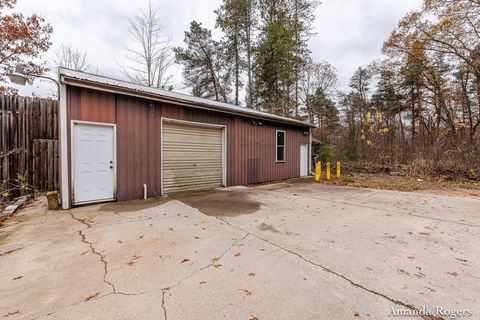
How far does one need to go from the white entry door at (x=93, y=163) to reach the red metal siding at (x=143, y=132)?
17 centimetres

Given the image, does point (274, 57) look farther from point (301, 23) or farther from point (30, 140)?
point (30, 140)

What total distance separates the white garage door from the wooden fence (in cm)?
315

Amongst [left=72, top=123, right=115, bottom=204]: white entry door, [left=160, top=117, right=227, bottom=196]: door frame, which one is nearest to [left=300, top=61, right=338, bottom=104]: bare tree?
[left=160, top=117, right=227, bottom=196]: door frame

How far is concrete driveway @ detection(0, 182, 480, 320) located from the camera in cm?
A: 163

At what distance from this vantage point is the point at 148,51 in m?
13.1

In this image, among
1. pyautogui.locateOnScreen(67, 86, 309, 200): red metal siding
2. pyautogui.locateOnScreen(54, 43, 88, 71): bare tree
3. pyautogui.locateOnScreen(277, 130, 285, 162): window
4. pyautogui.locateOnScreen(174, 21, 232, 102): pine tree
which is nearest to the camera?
pyautogui.locateOnScreen(67, 86, 309, 200): red metal siding

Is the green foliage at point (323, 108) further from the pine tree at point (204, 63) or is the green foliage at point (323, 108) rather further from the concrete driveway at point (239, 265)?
the concrete driveway at point (239, 265)

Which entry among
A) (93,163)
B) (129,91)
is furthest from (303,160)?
(93,163)

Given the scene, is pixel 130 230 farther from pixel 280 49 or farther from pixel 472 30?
pixel 472 30

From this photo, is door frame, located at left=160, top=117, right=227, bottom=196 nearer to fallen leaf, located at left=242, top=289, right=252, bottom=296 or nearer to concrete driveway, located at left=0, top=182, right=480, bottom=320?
concrete driveway, located at left=0, top=182, right=480, bottom=320

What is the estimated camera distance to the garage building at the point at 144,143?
459 centimetres

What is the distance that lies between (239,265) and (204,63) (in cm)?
1534

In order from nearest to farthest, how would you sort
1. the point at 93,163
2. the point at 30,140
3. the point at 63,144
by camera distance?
the point at 63,144 < the point at 93,163 < the point at 30,140

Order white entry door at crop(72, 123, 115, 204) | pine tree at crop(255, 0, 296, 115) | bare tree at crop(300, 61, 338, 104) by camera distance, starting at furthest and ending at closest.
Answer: bare tree at crop(300, 61, 338, 104) → pine tree at crop(255, 0, 296, 115) → white entry door at crop(72, 123, 115, 204)
